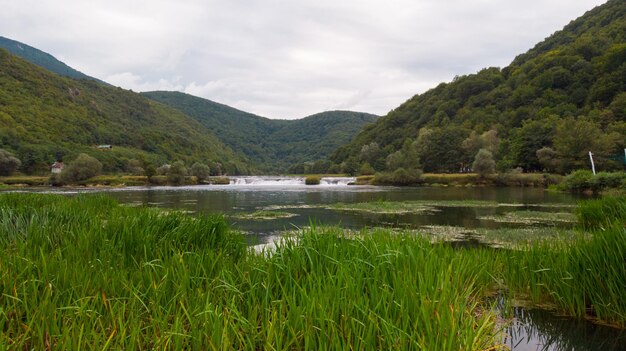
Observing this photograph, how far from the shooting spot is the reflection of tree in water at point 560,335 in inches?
212

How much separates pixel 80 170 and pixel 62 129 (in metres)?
65.0

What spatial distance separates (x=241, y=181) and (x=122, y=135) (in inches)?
3796

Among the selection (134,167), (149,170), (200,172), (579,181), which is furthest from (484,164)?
(134,167)

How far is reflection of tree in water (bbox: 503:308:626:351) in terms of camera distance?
539cm

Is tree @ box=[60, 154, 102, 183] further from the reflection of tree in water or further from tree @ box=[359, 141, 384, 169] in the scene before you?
the reflection of tree in water

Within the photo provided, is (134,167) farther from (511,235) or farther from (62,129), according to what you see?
(511,235)

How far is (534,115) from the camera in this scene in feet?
350

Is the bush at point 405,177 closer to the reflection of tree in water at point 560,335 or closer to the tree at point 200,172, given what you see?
the tree at point 200,172

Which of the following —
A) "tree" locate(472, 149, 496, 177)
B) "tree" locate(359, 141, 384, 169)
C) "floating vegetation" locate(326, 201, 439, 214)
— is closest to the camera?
"floating vegetation" locate(326, 201, 439, 214)

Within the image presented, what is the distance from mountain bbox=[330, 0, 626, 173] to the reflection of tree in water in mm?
59335

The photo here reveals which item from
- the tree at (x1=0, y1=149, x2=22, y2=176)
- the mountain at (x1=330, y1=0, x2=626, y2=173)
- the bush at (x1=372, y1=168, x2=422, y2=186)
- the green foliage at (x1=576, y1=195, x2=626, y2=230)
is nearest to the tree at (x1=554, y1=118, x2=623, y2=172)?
the mountain at (x1=330, y1=0, x2=626, y2=173)

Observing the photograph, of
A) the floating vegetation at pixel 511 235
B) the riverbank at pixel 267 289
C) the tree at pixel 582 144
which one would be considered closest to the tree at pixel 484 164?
the tree at pixel 582 144

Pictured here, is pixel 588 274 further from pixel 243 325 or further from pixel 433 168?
pixel 433 168

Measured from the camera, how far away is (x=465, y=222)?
2209 centimetres
